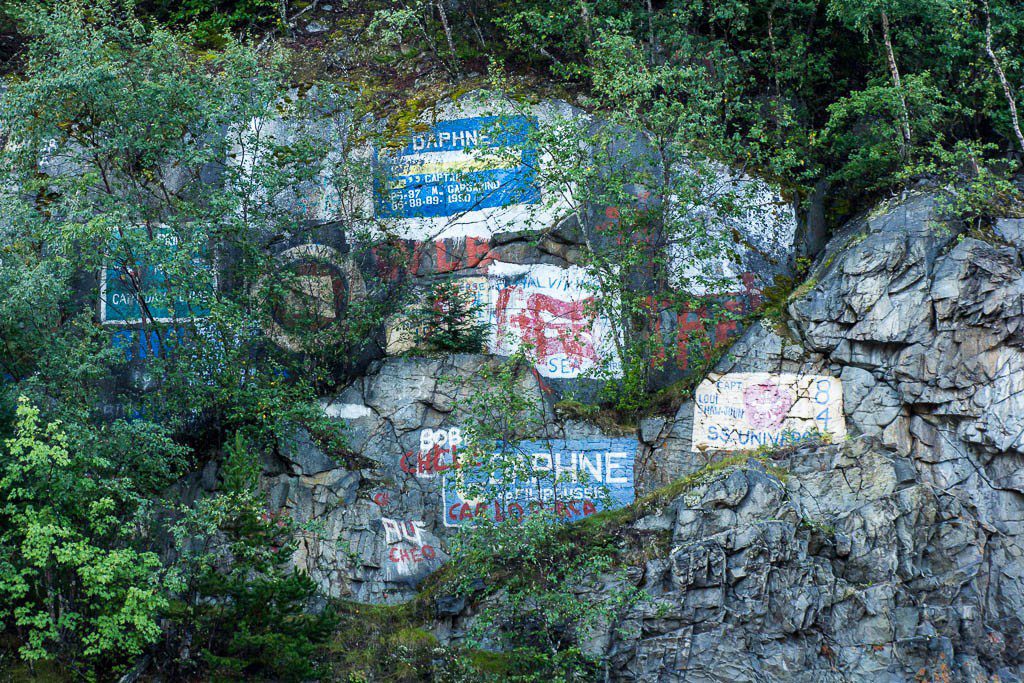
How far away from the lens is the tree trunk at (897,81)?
16.6m

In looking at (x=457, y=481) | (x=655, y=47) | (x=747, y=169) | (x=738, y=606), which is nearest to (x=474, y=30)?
(x=655, y=47)

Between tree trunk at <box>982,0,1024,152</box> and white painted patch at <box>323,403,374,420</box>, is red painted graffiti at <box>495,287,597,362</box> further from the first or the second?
tree trunk at <box>982,0,1024,152</box>

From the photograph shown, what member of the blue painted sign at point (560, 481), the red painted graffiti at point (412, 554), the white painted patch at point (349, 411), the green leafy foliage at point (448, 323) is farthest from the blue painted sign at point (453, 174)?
the red painted graffiti at point (412, 554)

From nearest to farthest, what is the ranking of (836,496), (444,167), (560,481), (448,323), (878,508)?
1. (560,481)
2. (878,508)
3. (836,496)
4. (448,323)
5. (444,167)

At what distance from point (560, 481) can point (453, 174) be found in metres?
6.37

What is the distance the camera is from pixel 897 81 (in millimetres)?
16938

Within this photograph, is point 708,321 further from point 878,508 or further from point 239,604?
point 239,604

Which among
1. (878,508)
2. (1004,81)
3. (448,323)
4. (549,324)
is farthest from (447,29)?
(878,508)

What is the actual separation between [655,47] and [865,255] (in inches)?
218

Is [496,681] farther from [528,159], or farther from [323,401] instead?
[528,159]

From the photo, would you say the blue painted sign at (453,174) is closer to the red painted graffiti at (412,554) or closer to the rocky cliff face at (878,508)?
the rocky cliff face at (878,508)

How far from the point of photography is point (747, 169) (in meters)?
18.0

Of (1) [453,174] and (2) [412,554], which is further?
(1) [453,174]

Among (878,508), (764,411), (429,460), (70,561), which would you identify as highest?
(764,411)
